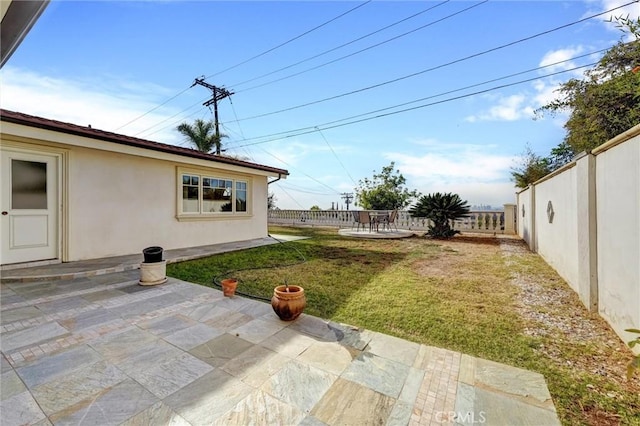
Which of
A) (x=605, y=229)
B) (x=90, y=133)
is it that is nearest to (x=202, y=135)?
(x=90, y=133)

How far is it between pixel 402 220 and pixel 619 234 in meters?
10.9

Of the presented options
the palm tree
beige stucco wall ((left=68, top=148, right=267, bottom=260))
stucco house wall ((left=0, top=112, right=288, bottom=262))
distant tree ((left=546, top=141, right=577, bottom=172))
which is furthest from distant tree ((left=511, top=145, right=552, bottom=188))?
the palm tree

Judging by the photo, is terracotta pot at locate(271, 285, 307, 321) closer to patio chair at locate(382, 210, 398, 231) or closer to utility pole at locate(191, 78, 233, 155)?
patio chair at locate(382, 210, 398, 231)

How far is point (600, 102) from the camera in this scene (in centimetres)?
888

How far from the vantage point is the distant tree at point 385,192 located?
20.6 m

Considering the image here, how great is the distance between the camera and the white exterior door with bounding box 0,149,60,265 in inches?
196

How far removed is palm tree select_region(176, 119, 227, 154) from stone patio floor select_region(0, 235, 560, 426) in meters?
17.8

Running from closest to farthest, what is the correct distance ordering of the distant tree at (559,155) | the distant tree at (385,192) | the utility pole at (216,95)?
the distant tree at (559,155) → the utility pole at (216,95) → the distant tree at (385,192)

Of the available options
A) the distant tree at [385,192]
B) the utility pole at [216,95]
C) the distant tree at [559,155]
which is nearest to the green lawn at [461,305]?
the distant tree at [559,155]

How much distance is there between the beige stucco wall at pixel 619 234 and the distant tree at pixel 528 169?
39.4 ft

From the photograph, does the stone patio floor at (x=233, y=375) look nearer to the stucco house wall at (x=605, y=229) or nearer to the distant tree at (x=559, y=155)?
the stucco house wall at (x=605, y=229)

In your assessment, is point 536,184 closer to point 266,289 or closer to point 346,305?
point 346,305

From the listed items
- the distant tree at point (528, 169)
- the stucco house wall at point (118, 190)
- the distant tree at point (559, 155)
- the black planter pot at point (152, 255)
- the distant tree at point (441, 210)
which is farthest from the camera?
the distant tree at point (559, 155)

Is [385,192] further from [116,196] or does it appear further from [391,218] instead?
[116,196]
